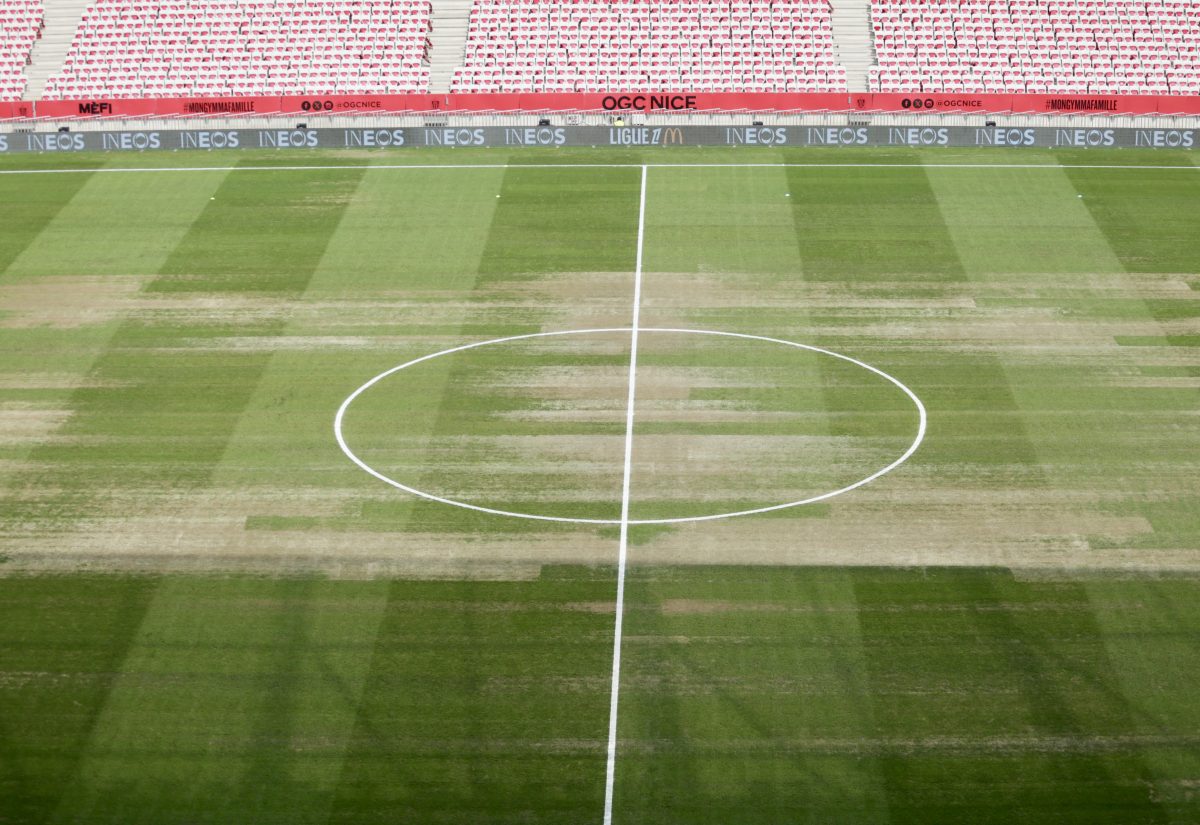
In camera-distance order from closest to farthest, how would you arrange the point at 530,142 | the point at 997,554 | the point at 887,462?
1. the point at 997,554
2. the point at 887,462
3. the point at 530,142

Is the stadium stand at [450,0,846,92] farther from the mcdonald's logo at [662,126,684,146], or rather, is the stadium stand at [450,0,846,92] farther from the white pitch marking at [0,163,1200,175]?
the white pitch marking at [0,163,1200,175]

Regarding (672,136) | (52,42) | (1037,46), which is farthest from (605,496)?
(52,42)

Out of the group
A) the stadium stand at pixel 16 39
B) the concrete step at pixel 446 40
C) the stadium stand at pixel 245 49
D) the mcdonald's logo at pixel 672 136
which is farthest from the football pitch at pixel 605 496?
the stadium stand at pixel 16 39

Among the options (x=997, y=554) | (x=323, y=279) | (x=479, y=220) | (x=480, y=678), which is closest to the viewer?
(x=480, y=678)

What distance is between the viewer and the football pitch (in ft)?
91.0

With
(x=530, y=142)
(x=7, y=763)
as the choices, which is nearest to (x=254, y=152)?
(x=530, y=142)

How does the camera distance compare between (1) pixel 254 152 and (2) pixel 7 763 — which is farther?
(1) pixel 254 152

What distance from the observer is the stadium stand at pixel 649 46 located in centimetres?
6159

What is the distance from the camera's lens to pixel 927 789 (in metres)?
26.9

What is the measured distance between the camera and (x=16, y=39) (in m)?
65.5

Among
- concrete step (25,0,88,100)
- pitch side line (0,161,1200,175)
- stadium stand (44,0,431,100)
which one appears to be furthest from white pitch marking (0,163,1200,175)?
concrete step (25,0,88,100)

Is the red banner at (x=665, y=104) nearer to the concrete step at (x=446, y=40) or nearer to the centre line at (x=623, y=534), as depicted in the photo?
the concrete step at (x=446, y=40)

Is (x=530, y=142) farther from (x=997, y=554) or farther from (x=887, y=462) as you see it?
(x=997, y=554)

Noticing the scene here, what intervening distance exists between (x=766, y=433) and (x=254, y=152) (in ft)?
88.1
